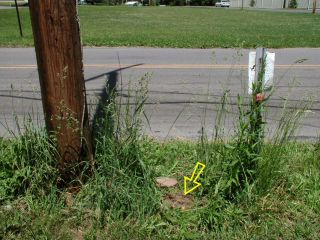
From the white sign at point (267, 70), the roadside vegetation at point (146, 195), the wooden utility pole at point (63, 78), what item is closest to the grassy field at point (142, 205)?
the roadside vegetation at point (146, 195)

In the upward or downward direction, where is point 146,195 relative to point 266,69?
downward

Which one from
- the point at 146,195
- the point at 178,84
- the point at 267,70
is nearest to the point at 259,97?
the point at 267,70

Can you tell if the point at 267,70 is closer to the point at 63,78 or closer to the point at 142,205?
the point at 142,205

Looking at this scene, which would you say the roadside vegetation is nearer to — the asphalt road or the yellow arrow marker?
the yellow arrow marker

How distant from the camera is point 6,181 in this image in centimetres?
338

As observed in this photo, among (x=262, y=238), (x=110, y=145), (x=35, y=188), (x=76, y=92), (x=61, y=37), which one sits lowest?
(x=262, y=238)

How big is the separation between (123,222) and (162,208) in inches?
13.7

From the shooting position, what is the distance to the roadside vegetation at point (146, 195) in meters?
3.05

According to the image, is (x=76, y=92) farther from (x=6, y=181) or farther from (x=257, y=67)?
(x=257, y=67)

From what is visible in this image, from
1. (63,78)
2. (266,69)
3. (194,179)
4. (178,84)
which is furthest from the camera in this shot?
(178,84)

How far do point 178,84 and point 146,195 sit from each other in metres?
4.86

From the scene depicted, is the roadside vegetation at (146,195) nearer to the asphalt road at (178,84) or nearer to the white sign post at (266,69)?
the white sign post at (266,69)

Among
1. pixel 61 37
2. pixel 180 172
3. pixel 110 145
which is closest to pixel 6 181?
pixel 110 145

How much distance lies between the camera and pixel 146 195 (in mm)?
3230
